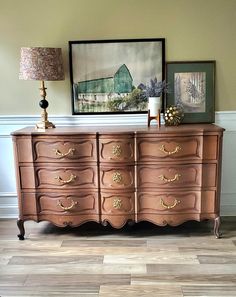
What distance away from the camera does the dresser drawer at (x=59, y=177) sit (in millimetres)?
2687

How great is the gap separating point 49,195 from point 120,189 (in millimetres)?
593

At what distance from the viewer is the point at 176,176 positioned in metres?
2.65

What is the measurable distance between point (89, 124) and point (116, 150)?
60cm

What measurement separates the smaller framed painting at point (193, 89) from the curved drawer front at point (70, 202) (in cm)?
111

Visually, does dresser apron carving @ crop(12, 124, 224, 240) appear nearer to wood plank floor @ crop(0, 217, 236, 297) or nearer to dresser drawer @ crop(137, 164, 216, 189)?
dresser drawer @ crop(137, 164, 216, 189)

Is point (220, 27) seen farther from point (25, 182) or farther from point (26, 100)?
point (25, 182)

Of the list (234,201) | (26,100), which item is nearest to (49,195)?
(26,100)

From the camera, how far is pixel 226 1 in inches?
113

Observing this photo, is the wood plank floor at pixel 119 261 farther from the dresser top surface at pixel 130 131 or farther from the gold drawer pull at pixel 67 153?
the dresser top surface at pixel 130 131

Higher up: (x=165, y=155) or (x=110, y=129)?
(x=110, y=129)

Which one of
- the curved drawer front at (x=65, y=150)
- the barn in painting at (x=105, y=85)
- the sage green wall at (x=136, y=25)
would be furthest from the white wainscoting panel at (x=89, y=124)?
the curved drawer front at (x=65, y=150)

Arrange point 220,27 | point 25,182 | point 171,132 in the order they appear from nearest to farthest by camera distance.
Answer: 1. point 171,132
2. point 25,182
3. point 220,27

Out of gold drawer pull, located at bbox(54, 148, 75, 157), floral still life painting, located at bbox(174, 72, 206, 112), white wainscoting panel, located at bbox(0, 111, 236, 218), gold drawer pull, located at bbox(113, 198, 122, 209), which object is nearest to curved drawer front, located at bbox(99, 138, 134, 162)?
gold drawer pull, located at bbox(54, 148, 75, 157)

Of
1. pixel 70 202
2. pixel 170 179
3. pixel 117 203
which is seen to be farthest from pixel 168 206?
pixel 70 202
